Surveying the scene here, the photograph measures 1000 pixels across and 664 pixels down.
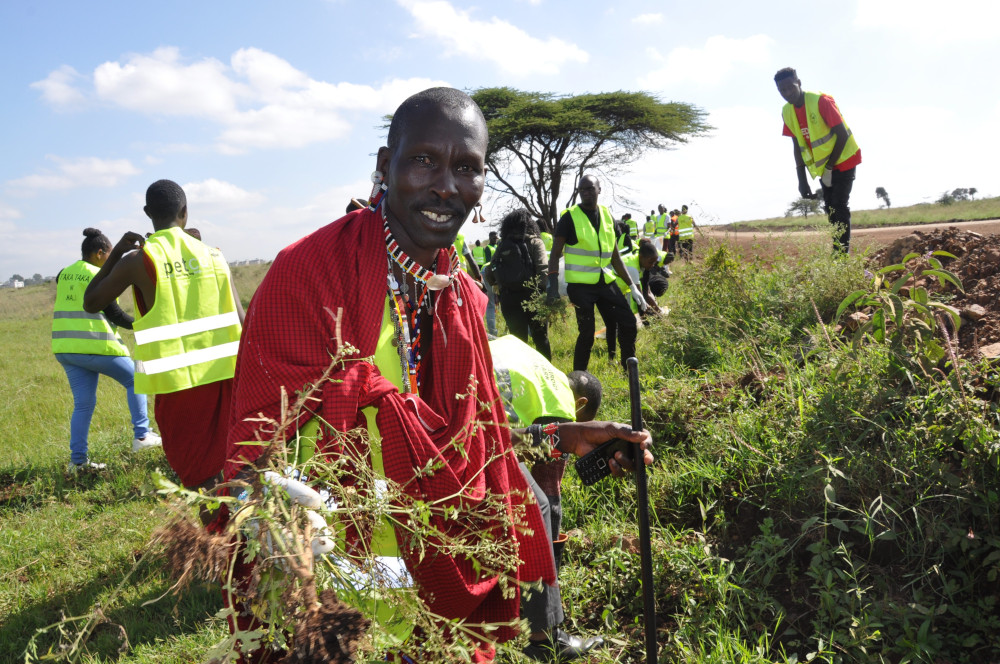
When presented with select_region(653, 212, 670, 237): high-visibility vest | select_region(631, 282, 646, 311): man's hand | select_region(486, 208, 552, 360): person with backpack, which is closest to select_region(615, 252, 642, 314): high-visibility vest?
select_region(631, 282, 646, 311): man's hand

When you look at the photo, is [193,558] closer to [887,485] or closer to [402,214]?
[402,214]

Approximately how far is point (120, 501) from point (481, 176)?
4616 mm

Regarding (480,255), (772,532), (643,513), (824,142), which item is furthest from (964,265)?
(480,255)

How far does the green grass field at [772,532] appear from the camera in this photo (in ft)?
8.68

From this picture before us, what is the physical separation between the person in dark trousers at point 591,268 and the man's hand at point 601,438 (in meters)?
4.09

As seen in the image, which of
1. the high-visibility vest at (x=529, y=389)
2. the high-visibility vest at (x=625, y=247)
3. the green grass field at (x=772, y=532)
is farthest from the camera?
the high-visibility vest at (x=625, y=247)

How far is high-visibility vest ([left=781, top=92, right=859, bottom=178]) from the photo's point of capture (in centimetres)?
609

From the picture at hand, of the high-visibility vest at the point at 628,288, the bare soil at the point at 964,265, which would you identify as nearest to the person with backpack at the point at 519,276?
the high-visibility vest at the point at 628,288

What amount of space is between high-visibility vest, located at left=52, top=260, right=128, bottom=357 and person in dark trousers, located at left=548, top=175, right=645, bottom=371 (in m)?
4.09

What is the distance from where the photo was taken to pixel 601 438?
228 cm

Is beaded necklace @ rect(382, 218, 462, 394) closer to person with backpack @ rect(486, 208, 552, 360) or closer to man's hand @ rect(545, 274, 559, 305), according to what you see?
man's hand @ rect(545, 274, 559, 305)

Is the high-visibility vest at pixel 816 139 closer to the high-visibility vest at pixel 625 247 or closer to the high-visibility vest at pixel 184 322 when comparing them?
the high-visibility vest at pixel 625 247

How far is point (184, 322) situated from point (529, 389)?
210 centimetres

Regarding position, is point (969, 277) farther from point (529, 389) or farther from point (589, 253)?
point (529, 389)
